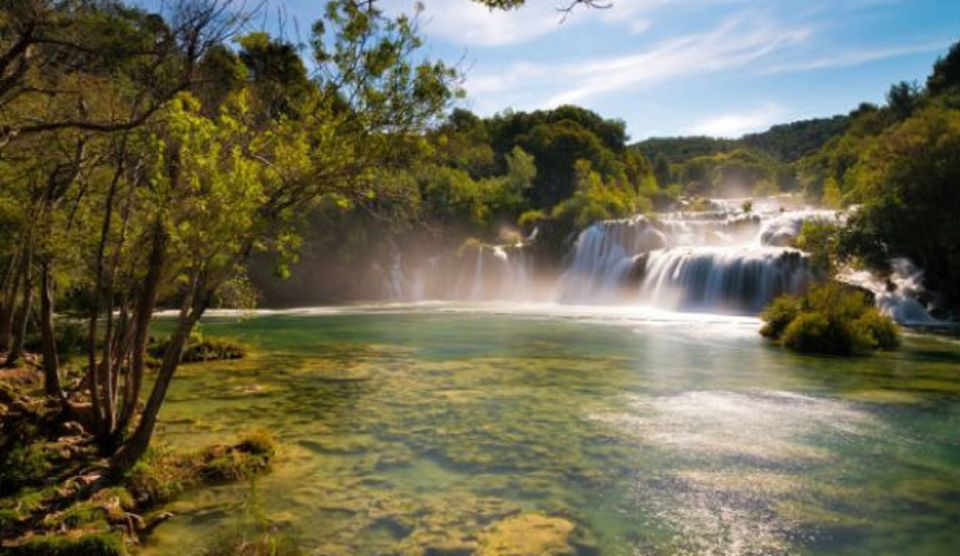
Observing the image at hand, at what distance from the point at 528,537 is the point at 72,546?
184 inches

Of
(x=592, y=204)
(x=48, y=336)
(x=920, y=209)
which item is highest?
(x=592, y=204)

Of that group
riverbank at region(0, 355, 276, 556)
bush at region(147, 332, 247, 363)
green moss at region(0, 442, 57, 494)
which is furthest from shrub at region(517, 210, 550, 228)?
green moss at region(0, 442, 57, 494)

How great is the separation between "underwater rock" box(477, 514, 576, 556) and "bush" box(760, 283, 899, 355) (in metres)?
19.1

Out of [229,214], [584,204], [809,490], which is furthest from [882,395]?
[584,204]

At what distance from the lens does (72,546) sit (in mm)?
6195

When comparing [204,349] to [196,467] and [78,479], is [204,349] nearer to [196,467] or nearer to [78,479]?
[196,467]

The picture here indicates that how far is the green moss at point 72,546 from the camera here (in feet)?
20.0

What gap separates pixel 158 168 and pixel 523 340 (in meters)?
20.9

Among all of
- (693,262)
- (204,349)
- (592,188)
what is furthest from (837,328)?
(592,188)

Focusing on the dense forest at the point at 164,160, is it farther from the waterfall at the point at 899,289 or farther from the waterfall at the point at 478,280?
the waterfall at the point at 478,280

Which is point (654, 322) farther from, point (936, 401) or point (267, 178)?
point (267, 178)

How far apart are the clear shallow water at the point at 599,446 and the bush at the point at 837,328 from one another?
3.59ft

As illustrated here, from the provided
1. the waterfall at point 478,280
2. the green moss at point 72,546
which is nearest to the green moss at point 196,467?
the green moss at point 72,546

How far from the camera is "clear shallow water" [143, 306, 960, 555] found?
25.2 feet
